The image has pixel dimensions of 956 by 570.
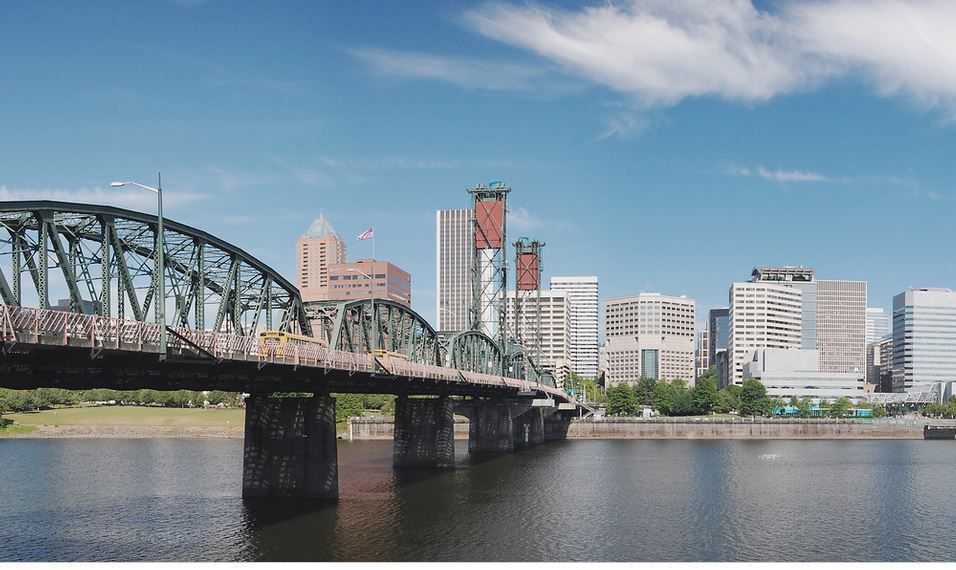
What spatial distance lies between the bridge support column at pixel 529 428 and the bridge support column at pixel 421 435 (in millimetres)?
49203

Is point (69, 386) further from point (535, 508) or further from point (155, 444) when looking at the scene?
point (155, 444)

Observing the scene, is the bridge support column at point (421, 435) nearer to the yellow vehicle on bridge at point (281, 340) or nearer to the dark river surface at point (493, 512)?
the dark river surface at point (493, 512)

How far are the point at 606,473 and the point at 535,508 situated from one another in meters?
38.5

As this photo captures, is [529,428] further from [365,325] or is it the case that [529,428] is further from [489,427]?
[365,325]

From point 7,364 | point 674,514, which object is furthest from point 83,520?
point 674,514

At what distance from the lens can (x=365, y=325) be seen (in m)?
99.3

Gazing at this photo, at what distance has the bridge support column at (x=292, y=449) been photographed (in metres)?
84.9

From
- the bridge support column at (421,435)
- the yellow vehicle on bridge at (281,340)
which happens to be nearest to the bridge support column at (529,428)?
the bridge support column at (421,435)

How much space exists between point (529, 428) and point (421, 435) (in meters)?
64.1

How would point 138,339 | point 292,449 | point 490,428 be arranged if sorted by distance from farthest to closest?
1. point 490,428
2. point 292,449
3. point 138,339

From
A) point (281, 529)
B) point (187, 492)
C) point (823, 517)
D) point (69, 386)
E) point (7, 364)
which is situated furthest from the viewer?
point (187, 492)

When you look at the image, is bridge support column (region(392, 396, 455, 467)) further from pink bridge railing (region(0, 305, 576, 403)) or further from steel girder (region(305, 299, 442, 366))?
pink bridge railing (region(0, 305, 576, 403))

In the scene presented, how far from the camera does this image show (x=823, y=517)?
82.9 m

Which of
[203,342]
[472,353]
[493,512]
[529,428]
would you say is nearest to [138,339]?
[203,342]
